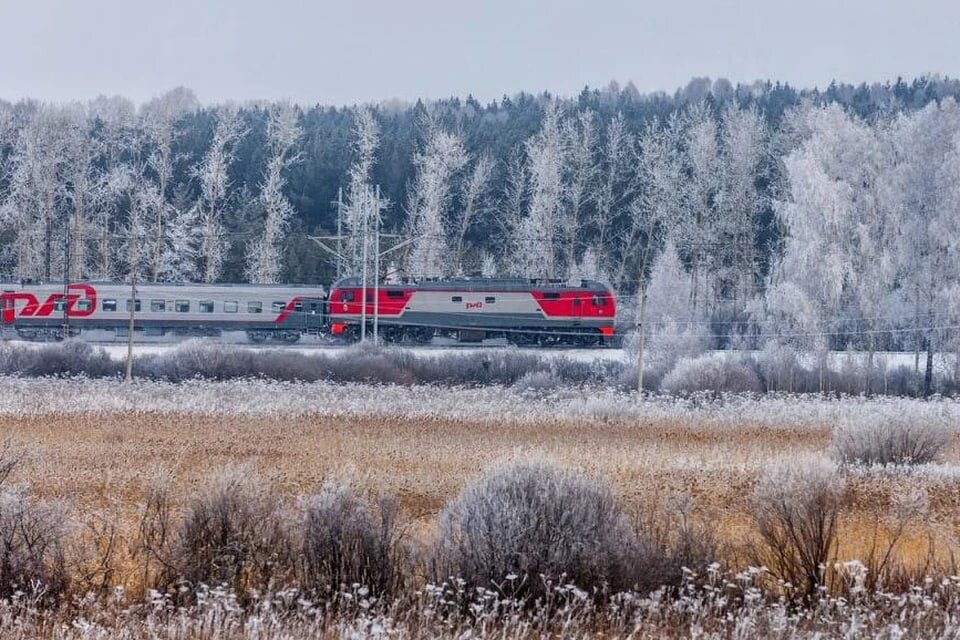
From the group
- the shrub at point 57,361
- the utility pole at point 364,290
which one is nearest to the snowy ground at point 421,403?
the shrub at point 57,361

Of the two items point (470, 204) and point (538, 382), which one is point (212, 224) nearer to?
point (470, 204)

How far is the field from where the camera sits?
8767mm

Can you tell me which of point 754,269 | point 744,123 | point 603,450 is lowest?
point 603,450

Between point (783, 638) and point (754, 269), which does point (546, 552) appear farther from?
point (754, 269)

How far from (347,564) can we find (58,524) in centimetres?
225

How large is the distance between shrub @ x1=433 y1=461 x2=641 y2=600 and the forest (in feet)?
82.1

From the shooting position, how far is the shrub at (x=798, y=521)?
914 cm

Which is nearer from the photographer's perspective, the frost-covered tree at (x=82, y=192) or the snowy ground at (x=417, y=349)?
the snowy ground at (x=417, y=349)

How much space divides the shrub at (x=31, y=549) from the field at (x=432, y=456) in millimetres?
408

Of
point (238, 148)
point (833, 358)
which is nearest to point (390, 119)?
point (238, 148)

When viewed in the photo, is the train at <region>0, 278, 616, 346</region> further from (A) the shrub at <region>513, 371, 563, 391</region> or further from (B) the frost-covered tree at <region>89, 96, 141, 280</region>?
(B) the frost-covered tree at <region>89, 96, 141, 280</region>

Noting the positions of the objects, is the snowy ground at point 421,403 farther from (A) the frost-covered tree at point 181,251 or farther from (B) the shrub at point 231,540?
(A) the frost-covered tree at point 181,251

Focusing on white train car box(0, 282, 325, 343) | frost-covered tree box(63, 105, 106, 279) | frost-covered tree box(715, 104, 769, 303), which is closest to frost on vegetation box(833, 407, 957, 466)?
white train car box(0, 282, 325, 343)

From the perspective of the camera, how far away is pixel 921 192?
32.2 meters
